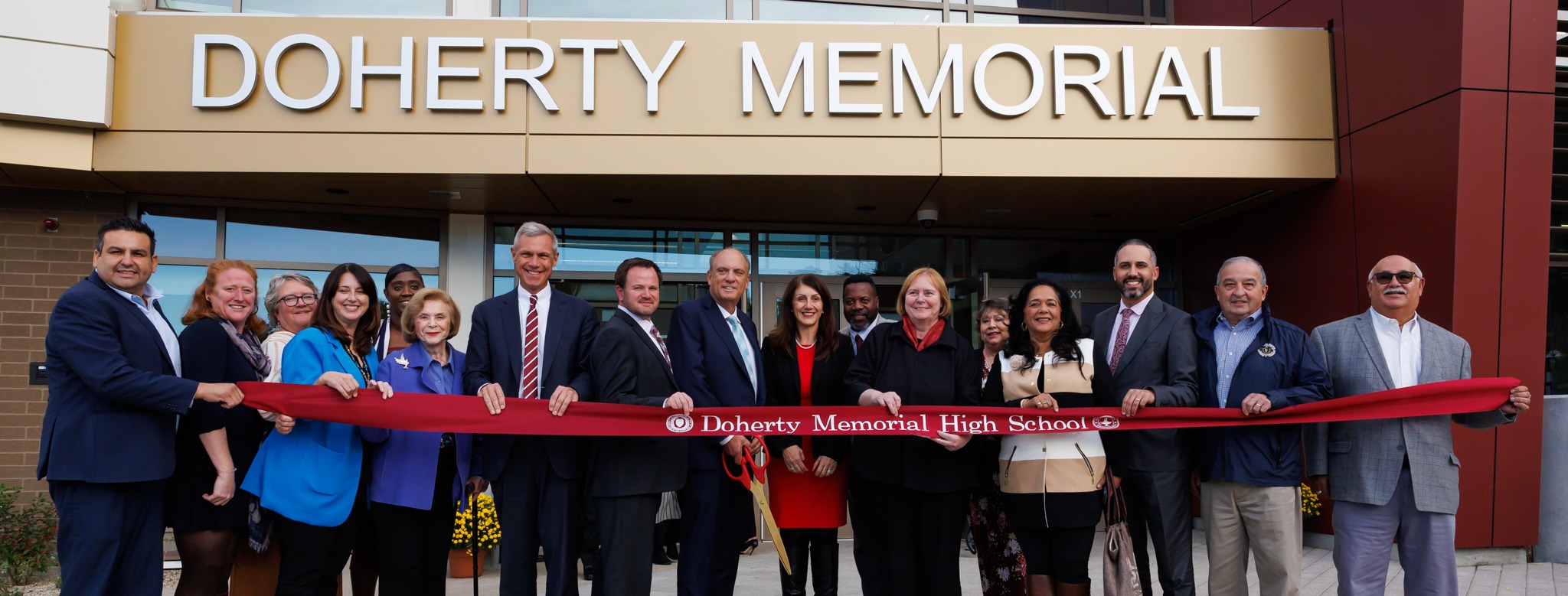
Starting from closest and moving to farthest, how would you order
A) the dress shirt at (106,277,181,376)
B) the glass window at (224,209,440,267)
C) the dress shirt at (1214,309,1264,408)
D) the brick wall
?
the dress shirt at (106,277,181,376)
the dress shirt at (1214,309,1264,408)
the brick wall
the glass window at (224,209,440,267)

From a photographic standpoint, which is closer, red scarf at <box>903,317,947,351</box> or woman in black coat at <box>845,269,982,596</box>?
woman in black coat at <box>845,269,982,596</box>

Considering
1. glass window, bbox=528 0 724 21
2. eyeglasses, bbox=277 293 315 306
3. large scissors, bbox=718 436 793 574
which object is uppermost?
glass window, bbox=528 0 724 21

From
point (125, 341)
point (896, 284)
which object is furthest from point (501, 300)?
point (896, 284)

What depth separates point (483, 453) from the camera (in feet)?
13.3

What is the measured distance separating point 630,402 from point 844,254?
517 centimetres

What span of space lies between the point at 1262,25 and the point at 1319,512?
13.2 feet

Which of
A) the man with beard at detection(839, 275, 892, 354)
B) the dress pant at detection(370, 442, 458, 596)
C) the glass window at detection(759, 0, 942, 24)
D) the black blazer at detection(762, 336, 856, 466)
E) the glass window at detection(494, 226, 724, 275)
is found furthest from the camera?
the glass window at detection(759, 0, 942, 24)

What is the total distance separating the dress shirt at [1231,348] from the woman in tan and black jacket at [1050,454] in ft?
2.18

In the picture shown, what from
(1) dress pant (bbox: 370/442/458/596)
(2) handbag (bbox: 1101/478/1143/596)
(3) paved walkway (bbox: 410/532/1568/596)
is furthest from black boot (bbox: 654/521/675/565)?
(2) handbag (bbox: 1101/478/1143/596)

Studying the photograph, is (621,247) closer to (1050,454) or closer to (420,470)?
(420,470)

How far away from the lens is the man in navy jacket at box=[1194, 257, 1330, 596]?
408 cm

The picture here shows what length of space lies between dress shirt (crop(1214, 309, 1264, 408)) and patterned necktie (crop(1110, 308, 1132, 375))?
15.9 inches

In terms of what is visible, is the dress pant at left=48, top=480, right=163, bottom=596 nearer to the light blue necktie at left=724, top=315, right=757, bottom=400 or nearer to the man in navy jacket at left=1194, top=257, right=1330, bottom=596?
the light blue necktie at left=724, top=315, right=757, bottom=400

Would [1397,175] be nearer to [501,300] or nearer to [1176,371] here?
[1176,371]
